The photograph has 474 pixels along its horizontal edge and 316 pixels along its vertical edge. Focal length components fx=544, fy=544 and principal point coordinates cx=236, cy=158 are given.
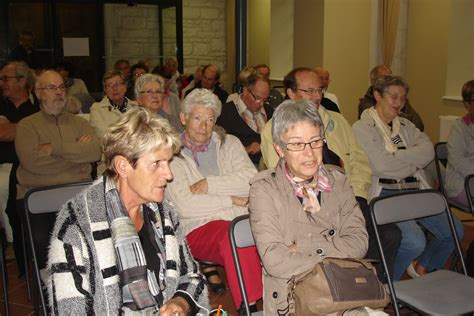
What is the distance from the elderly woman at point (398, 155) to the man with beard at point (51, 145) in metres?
1.86

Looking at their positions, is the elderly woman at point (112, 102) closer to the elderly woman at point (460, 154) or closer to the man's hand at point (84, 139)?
the man's hand at point (84, 139)

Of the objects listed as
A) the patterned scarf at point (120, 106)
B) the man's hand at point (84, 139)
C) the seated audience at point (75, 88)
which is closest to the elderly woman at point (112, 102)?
the patterned scarf at point (120, 106)

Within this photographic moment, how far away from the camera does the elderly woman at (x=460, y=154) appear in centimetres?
405

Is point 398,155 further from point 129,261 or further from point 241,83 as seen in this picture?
point 129,261

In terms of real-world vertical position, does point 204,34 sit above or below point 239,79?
above

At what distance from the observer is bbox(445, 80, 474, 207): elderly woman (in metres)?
4.05

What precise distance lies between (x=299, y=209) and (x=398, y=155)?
5.02 ft

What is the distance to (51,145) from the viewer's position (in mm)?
3465

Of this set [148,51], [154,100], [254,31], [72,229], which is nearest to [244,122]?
[154,100]

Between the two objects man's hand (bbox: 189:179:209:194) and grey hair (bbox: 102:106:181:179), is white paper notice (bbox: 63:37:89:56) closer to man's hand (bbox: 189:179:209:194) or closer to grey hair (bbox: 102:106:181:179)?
man's hand (bbox: 189:179:209:194)

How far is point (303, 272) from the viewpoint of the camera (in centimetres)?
219

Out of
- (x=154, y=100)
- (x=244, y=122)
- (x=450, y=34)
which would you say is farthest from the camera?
(x=450, y=34)

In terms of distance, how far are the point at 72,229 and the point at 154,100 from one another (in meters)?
2.53

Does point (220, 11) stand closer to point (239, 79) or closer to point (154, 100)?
point (239, 79)
